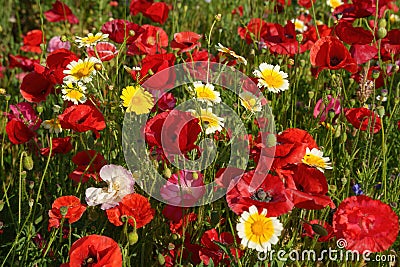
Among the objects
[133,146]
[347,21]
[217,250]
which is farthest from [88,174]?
[347,21]

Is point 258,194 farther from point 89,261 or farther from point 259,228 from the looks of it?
point 89,261

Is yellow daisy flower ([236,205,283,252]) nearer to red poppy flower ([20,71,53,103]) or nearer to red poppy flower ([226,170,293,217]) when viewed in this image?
red poppy flower ([226,170,293,217])

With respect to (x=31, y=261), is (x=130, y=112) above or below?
above

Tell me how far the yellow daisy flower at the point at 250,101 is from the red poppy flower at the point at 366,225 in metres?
0.42

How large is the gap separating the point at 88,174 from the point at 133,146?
0.14m

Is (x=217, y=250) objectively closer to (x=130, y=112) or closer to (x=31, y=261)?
(x=130, y=112)

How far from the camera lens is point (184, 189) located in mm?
1492

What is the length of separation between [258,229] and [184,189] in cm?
28

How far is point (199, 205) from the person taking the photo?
5.09ft

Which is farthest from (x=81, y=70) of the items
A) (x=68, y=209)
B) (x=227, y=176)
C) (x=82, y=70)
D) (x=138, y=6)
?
(x=138, y=6)

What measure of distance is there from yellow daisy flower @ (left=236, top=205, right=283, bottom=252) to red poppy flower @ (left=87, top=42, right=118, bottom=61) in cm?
80

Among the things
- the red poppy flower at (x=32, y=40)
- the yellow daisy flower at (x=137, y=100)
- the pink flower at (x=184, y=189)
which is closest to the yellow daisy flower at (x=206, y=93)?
the yellow daisy flower at (x=137, y=100)

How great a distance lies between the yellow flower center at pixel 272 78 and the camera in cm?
178

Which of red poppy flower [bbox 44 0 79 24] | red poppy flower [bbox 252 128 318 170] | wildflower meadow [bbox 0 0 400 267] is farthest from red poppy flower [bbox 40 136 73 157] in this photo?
red poppy flower [bbox 44 0 79 24]
